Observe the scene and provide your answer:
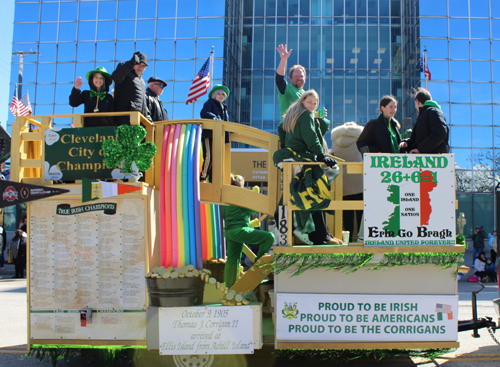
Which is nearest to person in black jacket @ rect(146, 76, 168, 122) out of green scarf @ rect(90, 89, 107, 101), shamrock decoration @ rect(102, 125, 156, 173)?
green scarf @ rect(90, 89, 107, 101)

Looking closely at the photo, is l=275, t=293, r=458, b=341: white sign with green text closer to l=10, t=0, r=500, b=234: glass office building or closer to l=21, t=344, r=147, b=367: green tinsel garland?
l=21, t=344, r=147, b=367: green tinsel garland

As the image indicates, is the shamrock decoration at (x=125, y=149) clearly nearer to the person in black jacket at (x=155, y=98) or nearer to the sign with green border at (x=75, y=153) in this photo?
the sign with green border at (x=75, y=153)

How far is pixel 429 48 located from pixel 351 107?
532 centimetres

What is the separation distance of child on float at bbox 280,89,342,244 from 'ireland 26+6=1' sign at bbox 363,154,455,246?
0.58m

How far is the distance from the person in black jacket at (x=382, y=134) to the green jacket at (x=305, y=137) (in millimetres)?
792

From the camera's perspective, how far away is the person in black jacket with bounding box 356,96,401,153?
5262 mm

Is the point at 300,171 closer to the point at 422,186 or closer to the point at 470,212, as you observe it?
the point at 422,186

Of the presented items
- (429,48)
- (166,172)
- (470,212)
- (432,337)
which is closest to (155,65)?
(429,48)

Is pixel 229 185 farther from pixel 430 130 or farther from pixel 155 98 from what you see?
pixel 430 130

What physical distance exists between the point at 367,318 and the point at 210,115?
3375mm

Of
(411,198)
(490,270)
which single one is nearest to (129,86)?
(411,198)

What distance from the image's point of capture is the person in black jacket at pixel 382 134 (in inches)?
207

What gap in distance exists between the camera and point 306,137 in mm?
4633

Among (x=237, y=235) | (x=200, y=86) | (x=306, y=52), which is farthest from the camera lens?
(x=306, y=52)
